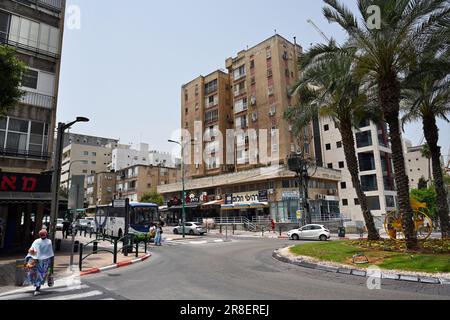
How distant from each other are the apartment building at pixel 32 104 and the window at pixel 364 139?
52.5 meters

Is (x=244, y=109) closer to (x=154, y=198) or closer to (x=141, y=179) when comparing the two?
(x=154, y=198)

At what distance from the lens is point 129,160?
92625 millimetres

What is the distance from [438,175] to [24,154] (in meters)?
24.3

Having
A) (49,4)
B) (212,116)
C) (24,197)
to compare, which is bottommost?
(24,197)

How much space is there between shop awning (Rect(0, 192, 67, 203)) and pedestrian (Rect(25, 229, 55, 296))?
820cm

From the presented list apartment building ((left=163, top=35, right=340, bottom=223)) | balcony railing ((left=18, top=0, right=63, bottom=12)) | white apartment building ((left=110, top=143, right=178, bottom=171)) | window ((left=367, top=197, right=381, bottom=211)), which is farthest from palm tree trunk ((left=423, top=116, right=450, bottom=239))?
white apartment building ((left=110, top=143, right=178, bottom=171))

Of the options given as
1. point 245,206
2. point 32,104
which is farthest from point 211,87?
point 32,104

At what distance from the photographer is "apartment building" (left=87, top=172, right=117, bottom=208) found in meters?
81.5

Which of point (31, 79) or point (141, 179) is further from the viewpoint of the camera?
point (141, 179)

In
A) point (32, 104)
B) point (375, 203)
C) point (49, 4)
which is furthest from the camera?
point (375, 203)

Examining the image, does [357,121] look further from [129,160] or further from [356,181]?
[129,160]

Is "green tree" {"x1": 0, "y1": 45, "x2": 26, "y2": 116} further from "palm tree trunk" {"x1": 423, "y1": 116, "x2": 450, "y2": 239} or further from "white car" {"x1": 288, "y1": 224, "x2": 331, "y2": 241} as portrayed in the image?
"white car" {"x1": 288, "y1": 224, "x2": 331, "y2": 241}

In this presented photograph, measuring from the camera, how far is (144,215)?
27.5m
